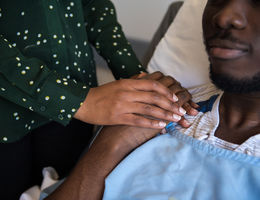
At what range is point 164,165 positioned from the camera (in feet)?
2.61

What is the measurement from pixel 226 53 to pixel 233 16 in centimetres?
8

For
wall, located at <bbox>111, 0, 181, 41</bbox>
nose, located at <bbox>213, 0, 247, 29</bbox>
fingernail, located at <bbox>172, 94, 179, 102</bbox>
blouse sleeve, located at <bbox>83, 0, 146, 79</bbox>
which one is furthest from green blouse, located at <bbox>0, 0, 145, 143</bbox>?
wall, located at <bbox>111, 0, 181, 41</bbox>

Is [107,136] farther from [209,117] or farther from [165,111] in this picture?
[209,117]

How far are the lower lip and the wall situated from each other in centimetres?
106

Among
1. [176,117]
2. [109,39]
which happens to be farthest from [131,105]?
[109,39]

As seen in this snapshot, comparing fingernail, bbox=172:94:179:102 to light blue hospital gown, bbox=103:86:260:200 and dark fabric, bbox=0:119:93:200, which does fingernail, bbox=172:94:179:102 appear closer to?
light blue hospital gown, bbox=103:86:260:200

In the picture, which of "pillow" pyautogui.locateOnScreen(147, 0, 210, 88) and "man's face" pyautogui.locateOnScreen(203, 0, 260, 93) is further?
"pillow" pyautogui.locateOnScreen(147, 0, 210, 88)

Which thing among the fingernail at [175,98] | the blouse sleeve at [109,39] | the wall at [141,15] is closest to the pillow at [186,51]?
the blouse sleeve at [109,39]

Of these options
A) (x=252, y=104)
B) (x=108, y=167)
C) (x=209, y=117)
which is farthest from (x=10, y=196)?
(x=252, y=104)

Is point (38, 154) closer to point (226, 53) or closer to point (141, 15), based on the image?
point (226, 53)

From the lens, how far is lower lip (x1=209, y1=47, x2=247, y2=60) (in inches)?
28.4

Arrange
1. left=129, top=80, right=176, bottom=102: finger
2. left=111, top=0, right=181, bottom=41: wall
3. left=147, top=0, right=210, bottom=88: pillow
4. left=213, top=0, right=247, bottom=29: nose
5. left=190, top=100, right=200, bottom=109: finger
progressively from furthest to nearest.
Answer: left=111, top=0, right=181, bottom=41: wall → left=147, top=0, right=210, bottom=88: pillow → left=190, top=100, right=200, bottom=109: finger → left=129, top=80, right=176, bottom=102: finger → left=213, top=0, right=247, bottom=29: nose

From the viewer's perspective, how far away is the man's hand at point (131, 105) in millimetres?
785

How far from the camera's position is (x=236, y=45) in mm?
714
